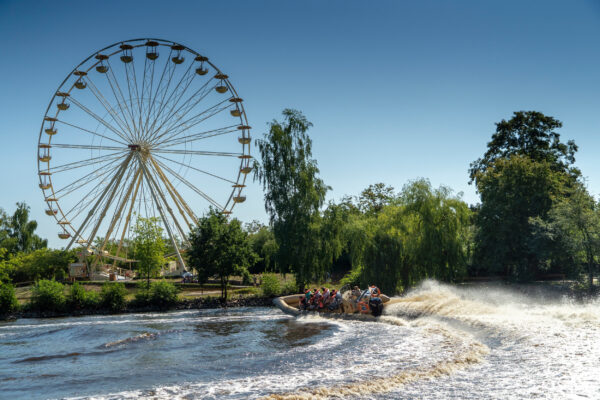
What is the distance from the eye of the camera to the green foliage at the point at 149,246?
40188 mm

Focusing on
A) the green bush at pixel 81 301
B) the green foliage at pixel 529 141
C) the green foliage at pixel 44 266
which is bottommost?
the green bush at pixel 81 301

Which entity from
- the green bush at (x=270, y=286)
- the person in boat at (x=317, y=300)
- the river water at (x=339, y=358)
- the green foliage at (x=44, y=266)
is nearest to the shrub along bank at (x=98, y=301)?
the green bush at (x=270, y=286)

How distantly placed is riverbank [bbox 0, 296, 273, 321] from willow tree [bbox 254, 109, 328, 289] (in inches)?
122

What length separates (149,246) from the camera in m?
40.5

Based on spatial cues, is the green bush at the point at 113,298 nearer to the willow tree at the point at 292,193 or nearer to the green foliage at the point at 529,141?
the willow tree at the point at 292,193

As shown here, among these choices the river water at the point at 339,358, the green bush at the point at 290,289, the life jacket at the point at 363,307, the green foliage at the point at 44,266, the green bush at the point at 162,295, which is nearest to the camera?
the river water at the point at 339,358

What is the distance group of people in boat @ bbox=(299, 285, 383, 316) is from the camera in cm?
2147

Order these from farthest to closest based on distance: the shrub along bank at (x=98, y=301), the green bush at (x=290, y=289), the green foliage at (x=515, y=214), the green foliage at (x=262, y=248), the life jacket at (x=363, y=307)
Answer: the green foliage at (x=262, y=248) < the green bush at (x=290, y=289) < the green foliage at (x=515, y=214) < the shrub along bank at (x=98, y=301) < the life jacket at (x=363, y=307)

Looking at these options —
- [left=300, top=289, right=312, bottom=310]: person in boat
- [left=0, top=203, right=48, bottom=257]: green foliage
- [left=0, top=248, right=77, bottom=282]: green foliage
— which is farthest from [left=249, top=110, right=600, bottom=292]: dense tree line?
[left=0, top=203, right=48, bottom=257]: green foliage

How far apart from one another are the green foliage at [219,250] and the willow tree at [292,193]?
3.06 meters

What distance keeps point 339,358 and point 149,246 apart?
1189 inches

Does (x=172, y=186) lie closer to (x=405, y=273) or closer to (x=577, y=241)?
(x=405, y=273)

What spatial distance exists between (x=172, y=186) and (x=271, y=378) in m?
32.4

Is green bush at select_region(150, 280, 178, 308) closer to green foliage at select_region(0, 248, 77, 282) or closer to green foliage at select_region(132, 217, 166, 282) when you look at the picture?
green foliage at select_region(132, 217, 166, 282)
